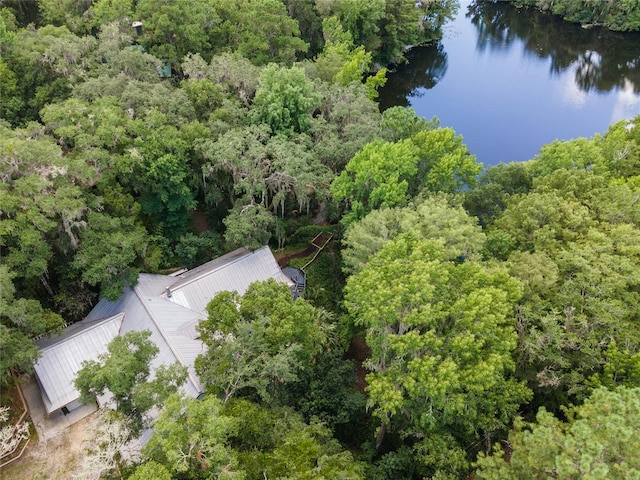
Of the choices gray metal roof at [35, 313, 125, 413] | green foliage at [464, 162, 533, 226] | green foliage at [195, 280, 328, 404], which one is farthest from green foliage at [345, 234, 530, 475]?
→ gray metal roof at [35, 313, 125, 413]

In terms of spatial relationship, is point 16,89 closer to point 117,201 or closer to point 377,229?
point 117,201

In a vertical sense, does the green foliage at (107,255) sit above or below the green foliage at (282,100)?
below

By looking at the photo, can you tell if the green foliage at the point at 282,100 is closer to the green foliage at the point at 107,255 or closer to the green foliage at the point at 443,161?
the green foliage at the point at 443,161

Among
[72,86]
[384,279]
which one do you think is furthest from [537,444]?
[72,86]

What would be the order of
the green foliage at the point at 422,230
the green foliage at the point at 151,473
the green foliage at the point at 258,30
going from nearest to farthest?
1. the green foliage at the point at 151,473
2. the green foliage at the point at 422,230
3. the green foliage at the point at 258,30

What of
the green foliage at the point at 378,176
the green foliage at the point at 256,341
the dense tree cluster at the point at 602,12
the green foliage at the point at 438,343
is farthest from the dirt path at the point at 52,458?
the dense tree cluster at the point at 602,12

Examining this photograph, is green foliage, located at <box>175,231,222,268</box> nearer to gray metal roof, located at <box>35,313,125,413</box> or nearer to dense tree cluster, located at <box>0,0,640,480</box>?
dense tree cluster, located at <box>0,0,640,480</box>
